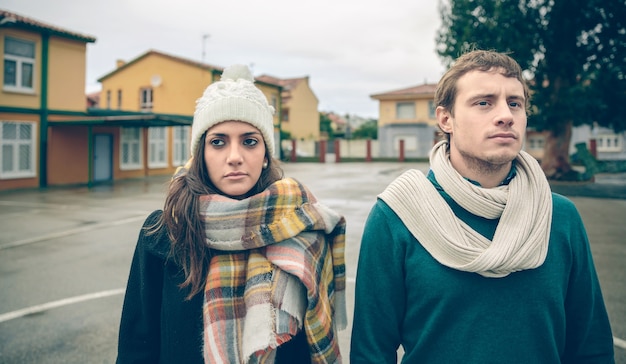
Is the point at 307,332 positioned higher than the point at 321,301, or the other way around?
the point at 321,301

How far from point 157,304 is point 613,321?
4.31m

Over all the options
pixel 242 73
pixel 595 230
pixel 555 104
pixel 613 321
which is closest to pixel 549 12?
pixel 555 104

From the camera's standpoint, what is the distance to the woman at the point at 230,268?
66.2 inches

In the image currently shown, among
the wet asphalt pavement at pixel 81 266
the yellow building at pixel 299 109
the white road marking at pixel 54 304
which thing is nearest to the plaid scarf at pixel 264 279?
the wet asphalt pavement at pixel 81 266

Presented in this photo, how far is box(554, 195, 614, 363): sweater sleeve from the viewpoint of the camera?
5.26ft

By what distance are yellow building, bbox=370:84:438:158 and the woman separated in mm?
40079

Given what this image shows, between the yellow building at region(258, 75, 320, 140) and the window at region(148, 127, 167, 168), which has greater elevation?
the yellow building at region(258, 75, 320, 140)

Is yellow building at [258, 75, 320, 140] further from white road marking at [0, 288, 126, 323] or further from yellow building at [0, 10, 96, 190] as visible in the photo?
white road marking at [0, 288, 126, 323]

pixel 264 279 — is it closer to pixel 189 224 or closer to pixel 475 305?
pixel 189 224

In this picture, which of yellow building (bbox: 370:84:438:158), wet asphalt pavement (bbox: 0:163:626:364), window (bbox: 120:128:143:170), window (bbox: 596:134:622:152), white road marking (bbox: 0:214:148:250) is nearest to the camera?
wet asphalt pavement (bbox: 0:163:626:364)

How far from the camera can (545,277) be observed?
1547 mm

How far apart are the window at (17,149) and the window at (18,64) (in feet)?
4.96

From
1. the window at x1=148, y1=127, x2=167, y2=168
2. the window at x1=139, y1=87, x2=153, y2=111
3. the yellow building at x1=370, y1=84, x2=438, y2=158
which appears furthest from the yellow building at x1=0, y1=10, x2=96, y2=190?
the yellow building at x1=370, y1=84, x2=438, y2=158

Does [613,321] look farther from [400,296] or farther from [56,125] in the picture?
[56,125]
